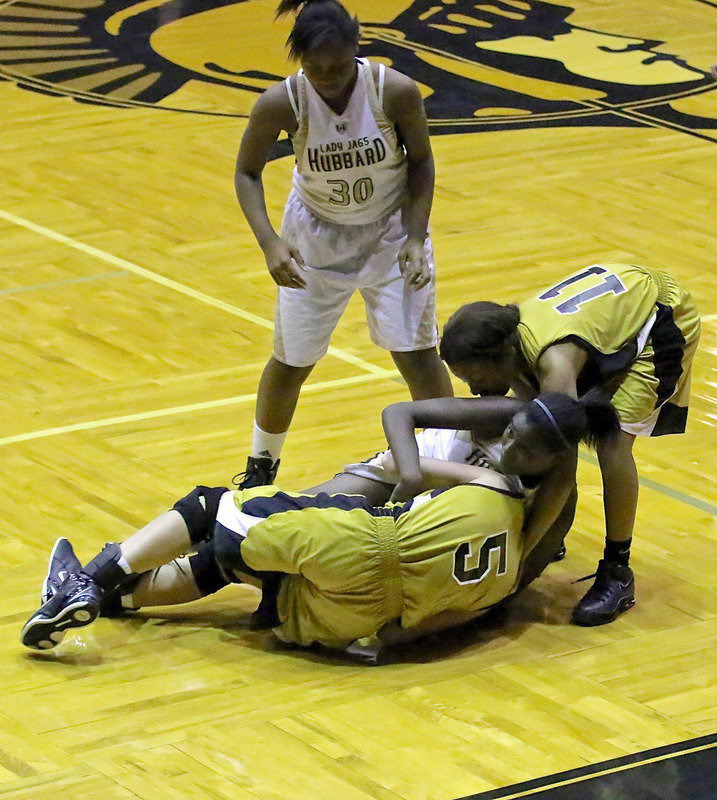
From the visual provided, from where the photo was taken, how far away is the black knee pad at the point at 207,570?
3.62 meters

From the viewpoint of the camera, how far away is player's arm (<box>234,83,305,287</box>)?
159 inches

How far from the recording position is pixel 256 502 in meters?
3.54

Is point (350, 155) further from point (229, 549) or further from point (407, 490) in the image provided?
point (229, 549)

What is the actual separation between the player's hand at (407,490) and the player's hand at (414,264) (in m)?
0.78

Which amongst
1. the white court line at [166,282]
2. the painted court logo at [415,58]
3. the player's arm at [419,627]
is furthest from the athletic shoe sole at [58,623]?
the painted court logo at [415,58]

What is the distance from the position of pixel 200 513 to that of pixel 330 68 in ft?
3.77

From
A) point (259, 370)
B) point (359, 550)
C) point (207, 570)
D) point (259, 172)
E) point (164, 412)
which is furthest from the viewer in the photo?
point (259, 370)

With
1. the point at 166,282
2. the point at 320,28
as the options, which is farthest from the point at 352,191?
the point at 166,282

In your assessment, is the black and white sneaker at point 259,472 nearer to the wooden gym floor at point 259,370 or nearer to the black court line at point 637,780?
the wooden gym floor at point 259,370

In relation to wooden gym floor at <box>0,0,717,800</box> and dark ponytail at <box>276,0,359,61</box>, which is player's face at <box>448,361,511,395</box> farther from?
dark ponytail at <box>276,0,359,61</box>

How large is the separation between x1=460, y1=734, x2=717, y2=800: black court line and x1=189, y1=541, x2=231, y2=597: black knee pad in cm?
91

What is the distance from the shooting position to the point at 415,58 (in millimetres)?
9992

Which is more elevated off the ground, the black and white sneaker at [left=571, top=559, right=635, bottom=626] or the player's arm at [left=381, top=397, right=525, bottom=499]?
the player's arm at [left=381, top=397, right=525, bottom=499]

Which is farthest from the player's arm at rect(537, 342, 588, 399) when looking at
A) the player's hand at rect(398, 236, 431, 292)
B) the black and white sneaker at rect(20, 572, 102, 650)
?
the black and white sneaker at rect(20, 572, 102, 650)
